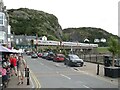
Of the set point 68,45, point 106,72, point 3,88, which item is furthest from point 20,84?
point 68,45

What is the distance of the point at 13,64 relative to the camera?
23188 millimetres

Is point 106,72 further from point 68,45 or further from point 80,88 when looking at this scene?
point 68,45

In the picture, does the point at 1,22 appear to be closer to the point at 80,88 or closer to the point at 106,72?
the point at 106,72

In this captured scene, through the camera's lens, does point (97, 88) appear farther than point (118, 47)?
No

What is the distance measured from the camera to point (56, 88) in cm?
1762

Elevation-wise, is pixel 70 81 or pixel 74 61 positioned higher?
pixel 74 61

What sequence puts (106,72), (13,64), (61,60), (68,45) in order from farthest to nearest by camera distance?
(68,45) → (61,60) → (106,72) → (13,64)

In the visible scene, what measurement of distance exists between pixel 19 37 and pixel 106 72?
143365mm

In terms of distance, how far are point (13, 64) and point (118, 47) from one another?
28.3ft

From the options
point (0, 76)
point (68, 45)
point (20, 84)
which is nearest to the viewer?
point (0, 76)

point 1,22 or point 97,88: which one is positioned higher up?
point 1,22

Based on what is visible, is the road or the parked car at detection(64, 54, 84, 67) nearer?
the road

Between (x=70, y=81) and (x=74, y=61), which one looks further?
(x=74, y=61)

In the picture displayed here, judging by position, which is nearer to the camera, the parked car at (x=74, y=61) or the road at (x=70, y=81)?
the road at (x=70, y=81)
